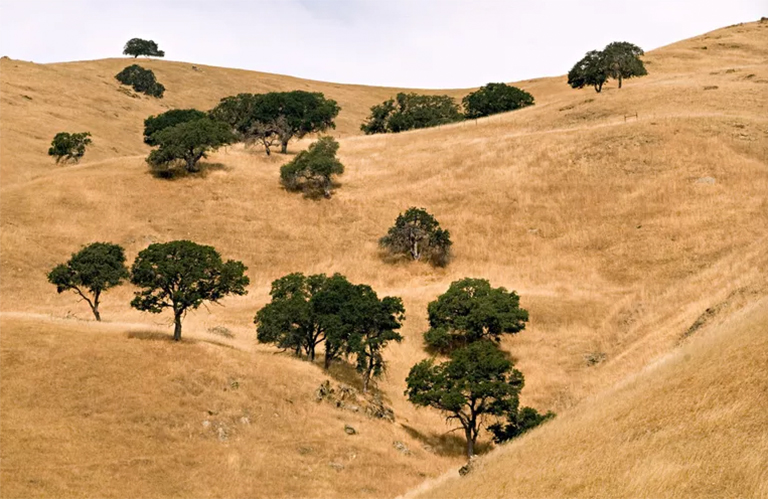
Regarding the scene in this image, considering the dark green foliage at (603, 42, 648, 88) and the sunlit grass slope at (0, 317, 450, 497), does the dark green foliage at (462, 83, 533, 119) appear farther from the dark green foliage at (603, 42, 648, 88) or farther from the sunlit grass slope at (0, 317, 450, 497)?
the sunlit grass slope at (0, 317, 450, 497)

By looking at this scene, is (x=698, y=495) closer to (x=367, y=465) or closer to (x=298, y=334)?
(x=367, y=465)

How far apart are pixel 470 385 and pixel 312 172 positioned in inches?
2095

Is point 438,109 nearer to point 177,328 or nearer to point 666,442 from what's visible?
point 177,328

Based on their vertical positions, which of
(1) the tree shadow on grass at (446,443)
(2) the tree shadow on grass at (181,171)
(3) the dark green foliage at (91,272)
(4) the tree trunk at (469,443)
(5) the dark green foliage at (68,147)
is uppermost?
(5) the dark green foliage at (68,147)

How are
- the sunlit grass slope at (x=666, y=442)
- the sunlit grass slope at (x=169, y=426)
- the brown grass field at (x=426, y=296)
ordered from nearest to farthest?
the sunlit grass slope at (x=666, y=442) → the brown grass field at (x=426, y=296) → the sunlit grass slope at (x=169, y=426)

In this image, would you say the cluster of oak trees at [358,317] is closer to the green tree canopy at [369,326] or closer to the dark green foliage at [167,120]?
the green tree canopy at [369,326]

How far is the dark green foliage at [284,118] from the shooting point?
106 m

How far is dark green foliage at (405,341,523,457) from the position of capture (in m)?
43.2

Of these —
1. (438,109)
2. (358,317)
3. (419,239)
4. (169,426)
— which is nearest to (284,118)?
(438,109)

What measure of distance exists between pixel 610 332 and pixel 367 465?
27170mm

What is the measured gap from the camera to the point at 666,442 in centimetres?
1836

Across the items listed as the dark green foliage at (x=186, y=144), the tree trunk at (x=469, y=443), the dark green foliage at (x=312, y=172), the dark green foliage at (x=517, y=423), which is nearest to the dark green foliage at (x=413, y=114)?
the dark green foliage at (x=312, y=172)

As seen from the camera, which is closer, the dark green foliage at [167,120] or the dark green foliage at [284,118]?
the dark green foliage at [284,118]

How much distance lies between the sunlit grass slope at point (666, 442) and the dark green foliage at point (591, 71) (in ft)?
334
